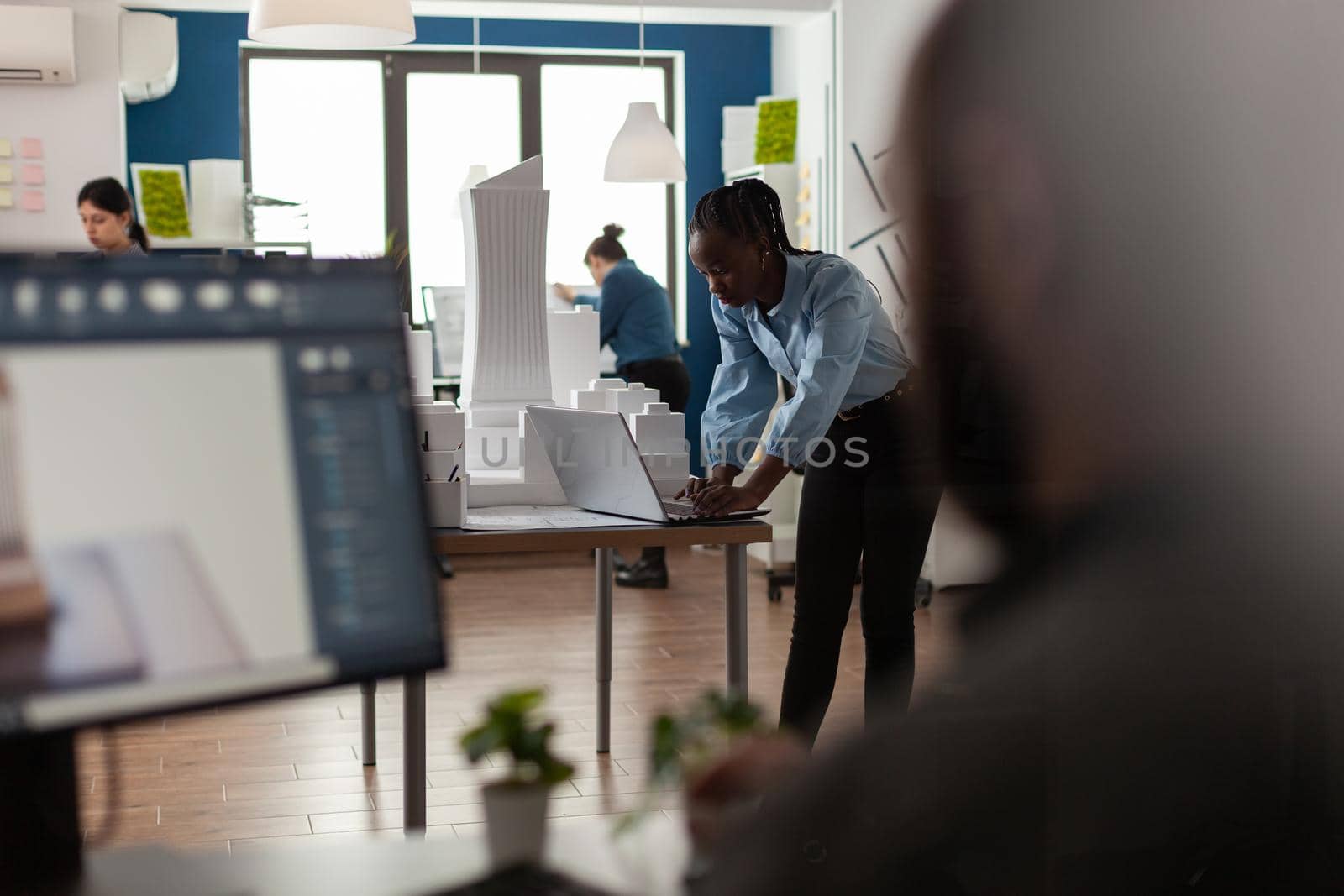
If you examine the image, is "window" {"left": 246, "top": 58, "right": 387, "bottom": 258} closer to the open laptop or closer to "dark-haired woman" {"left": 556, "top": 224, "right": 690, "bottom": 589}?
"dark-haired woman" {"left": 556, "top": 224, "right": 690, "bottom": 589}

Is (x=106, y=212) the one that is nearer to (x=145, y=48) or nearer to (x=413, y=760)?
(x=145, y=48)

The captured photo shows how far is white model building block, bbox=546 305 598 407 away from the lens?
2.96 m

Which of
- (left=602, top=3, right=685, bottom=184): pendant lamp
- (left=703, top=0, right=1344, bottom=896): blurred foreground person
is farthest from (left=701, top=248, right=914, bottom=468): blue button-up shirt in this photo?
(left=602, top=3, right=685, bottom=184): pendant lamp

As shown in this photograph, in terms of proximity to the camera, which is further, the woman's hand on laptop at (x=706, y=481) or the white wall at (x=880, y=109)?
the woman's hand on laptop at (x=706, y=481)

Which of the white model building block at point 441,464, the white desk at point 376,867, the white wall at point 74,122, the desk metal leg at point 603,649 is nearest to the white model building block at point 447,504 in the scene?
the white model building block at point 441,464

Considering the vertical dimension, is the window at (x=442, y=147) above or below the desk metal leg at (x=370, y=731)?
above

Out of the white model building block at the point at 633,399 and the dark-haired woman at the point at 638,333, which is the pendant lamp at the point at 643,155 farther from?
the white model building block at the point at 633,399

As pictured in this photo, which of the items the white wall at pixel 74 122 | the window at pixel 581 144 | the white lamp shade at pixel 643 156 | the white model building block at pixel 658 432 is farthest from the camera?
the window at pixel 581 144

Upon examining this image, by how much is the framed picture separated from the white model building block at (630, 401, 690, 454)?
12.5ft

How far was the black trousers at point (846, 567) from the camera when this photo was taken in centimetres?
233

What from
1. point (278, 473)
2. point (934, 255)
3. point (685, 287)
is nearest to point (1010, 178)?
point (934, 255)

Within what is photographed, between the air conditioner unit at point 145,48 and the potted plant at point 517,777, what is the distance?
216 inches

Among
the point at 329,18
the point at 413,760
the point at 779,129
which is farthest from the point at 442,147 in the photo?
the point at 413,760

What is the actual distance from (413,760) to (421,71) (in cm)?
535
